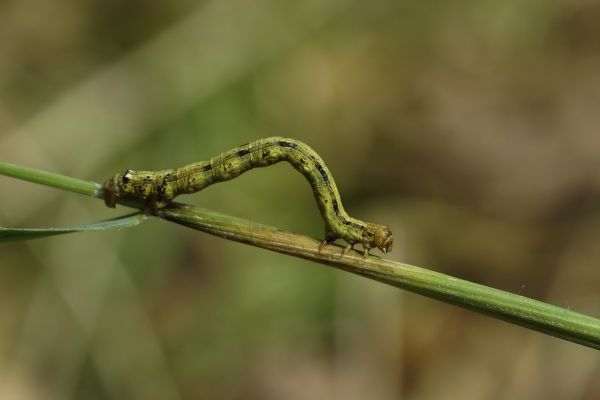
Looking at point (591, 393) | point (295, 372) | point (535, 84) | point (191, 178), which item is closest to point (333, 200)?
point (191, 178)

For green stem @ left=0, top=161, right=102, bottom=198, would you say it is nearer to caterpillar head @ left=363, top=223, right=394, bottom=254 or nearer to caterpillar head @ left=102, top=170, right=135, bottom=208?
caterpillar head @ left=102, top=170, right=135, bottom=208

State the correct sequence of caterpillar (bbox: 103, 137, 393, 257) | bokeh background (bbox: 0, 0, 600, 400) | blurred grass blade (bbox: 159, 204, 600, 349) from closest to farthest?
blurred grass blade (bbox: 159, 204, 600, 349) < caterpillar (bbox: 103, 137, 393, 257) < bokeh background (bbox: 0, 0, 600, 400)

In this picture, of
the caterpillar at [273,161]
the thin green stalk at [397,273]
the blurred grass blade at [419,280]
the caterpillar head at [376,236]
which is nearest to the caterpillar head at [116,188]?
the caterpillar at [273,161]

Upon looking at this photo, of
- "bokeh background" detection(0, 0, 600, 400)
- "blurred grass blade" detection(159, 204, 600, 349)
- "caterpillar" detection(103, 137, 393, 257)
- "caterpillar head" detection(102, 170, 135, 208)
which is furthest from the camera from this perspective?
"bokeh background" detection(0, 0, 600, 400)

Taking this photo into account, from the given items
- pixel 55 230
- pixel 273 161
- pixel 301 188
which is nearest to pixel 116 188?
pixel 55 230

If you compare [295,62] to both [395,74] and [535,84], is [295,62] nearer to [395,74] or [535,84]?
[395,74]

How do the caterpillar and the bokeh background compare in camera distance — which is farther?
the bokeh background

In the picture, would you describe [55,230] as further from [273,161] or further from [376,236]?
[376,236]

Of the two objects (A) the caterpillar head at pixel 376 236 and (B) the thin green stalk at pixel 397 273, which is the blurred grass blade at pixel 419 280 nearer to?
(B) the thin green stalk at pixel 397 273

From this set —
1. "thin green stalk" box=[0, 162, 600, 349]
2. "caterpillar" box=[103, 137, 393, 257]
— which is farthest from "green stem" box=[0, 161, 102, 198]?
"caterpillar" box=[103, 137, 393, 257]
